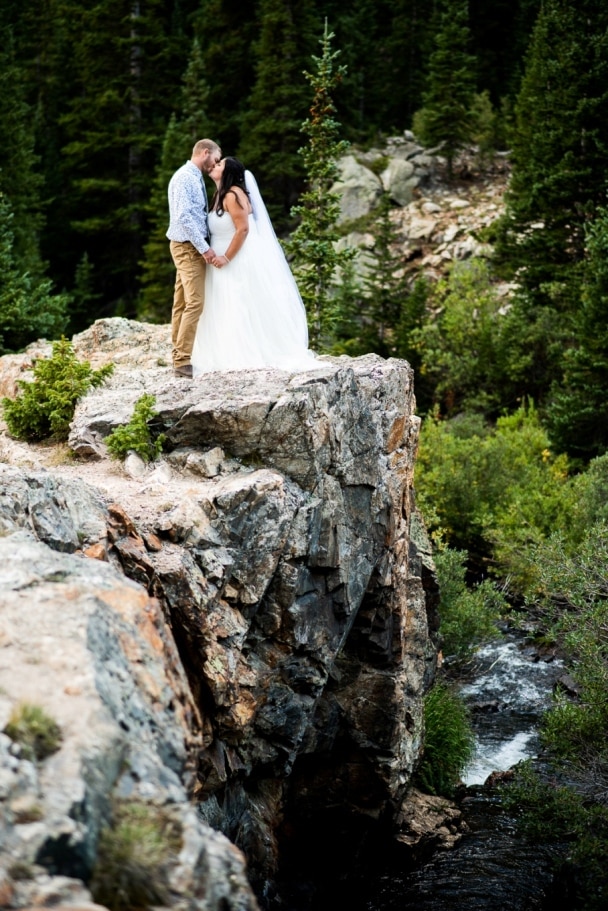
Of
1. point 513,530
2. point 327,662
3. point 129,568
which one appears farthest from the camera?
point 513,530

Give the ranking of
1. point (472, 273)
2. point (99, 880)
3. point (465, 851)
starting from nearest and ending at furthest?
1. point (99, 880)
2. point (465, 851)
3. point (472, 273)

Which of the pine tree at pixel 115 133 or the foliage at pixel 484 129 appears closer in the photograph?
the pine tree at pixel 115 133

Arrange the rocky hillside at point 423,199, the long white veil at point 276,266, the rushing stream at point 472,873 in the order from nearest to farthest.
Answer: the long white veil at point 276,266 < the rushing stream at point 472,873 < the rocky hillside at point 423,199

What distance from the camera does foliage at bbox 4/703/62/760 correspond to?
5.05 metres

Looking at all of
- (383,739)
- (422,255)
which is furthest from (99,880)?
(422,255)

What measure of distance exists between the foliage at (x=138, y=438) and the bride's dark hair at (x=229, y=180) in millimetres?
3102

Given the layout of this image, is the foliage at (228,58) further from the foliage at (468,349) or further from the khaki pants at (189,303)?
the khaki pants at (189,303)

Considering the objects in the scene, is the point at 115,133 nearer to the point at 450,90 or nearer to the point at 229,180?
the point at 450,90

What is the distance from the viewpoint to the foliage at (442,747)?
1614cm

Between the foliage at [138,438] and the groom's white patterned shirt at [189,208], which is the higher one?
the groom's white patterned shirt at [189,208]

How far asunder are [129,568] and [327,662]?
3.70 meters

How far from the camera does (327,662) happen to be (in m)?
11.7

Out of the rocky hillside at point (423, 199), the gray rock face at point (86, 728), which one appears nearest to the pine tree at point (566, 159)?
the rocky hillside at point (423, 199)

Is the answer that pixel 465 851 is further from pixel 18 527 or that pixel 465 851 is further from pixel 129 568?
pixel 18 527
